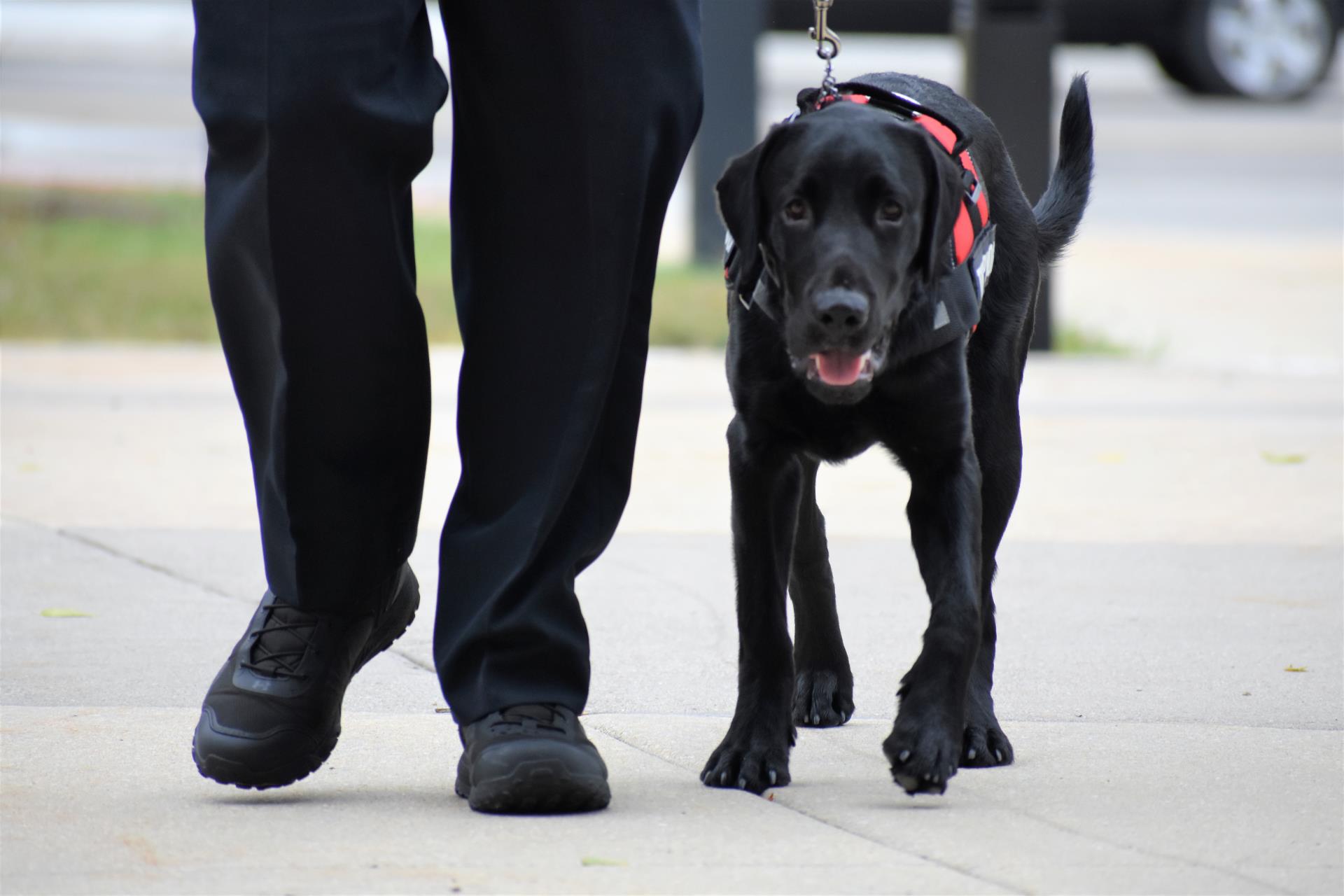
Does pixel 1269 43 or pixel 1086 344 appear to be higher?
pixel 1086 344

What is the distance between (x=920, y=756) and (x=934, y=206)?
30.8 inches

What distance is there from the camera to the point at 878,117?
9.28 feet

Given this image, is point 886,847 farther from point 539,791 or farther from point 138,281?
point 138,281

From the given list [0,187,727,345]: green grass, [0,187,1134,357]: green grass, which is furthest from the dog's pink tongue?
[0,187,1134,357]: green grass

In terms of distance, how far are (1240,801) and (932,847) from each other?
1.70 feet

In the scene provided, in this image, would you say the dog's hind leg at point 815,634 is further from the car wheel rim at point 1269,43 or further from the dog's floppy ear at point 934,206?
the car wheel rim at point 1269,43

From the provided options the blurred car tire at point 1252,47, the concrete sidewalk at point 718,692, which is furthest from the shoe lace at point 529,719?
the blurred car tire at point 1252,47

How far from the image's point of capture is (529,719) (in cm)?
264

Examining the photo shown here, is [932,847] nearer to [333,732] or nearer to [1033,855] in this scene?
[1033,855]

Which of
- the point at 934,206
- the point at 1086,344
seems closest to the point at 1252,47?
the point at 1086,344

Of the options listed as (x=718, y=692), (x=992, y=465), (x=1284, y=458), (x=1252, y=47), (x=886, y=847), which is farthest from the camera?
(x=1252, y=47)

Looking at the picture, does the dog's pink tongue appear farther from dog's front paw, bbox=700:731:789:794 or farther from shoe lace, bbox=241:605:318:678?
shoe lace, bbox=241:605:318:678

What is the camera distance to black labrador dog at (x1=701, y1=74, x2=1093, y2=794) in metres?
2.70

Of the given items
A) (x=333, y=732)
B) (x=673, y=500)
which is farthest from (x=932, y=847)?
(x=673, y=500)
